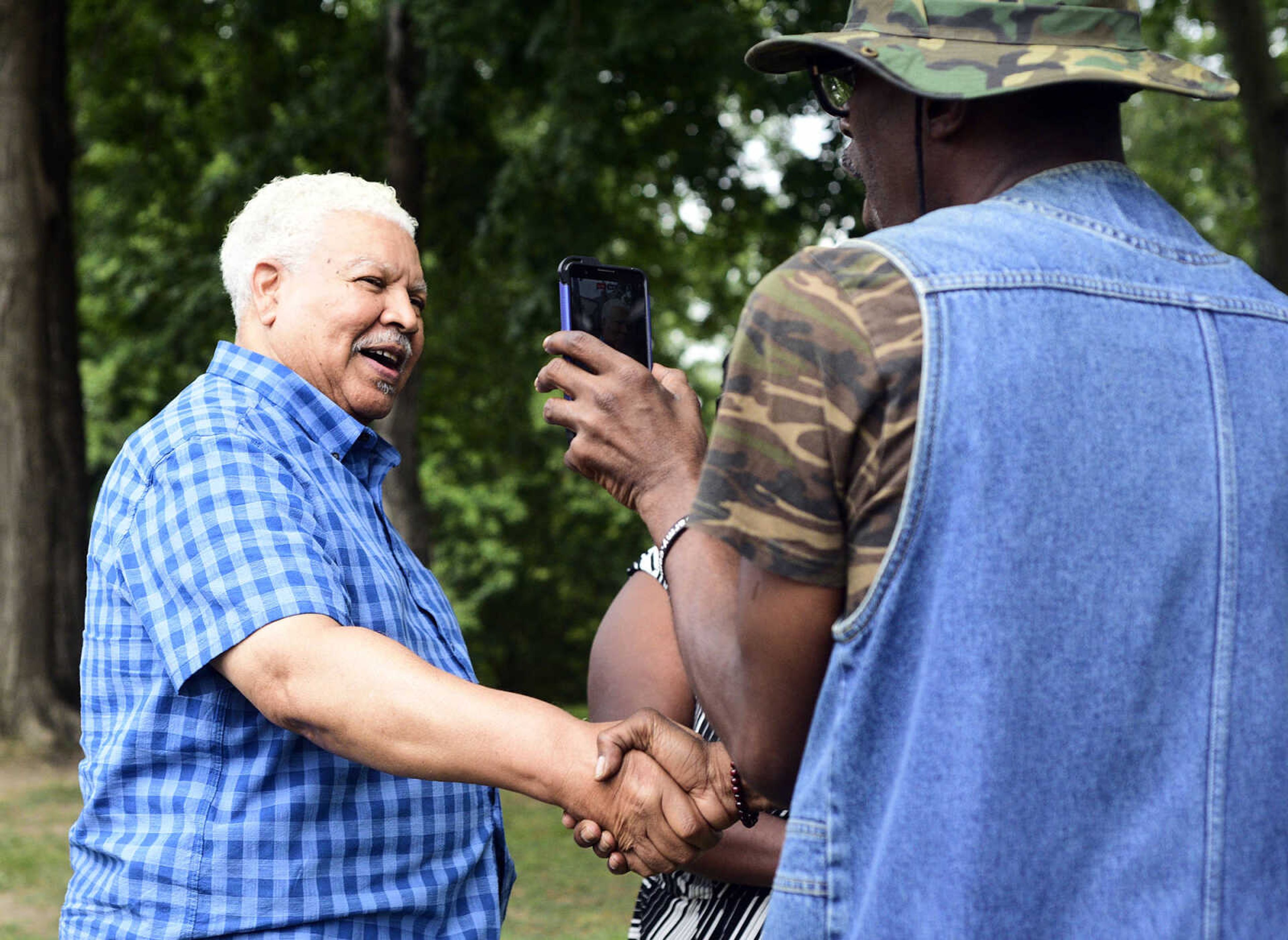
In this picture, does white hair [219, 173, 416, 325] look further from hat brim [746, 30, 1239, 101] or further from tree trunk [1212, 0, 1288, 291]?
tree trunk [1212, 0, 1288, 291]

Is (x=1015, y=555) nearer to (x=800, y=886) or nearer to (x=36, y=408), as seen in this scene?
(x=800, y=886)

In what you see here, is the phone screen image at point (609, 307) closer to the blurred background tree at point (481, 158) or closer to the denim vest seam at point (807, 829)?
the denim vest seam at point (807, 829)

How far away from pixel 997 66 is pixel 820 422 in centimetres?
43

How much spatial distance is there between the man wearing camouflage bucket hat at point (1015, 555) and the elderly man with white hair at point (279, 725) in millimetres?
643

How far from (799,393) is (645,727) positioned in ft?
2.87

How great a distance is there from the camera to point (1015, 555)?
1305mm

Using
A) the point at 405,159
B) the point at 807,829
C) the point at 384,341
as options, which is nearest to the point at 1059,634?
the point at 807,829

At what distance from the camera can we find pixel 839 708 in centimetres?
136

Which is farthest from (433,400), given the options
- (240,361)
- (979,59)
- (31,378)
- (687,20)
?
(979,59)

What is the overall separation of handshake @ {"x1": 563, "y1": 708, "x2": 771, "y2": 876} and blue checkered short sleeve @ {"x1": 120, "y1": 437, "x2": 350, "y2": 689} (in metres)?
0.47

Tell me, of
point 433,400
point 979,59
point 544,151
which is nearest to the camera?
point 979,59

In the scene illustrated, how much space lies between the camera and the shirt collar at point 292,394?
8.07 ft

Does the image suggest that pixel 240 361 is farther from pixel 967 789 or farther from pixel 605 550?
pixel 605 550

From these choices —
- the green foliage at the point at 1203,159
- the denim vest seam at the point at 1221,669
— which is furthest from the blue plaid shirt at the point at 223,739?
the green foliage at the point at 1203,159
